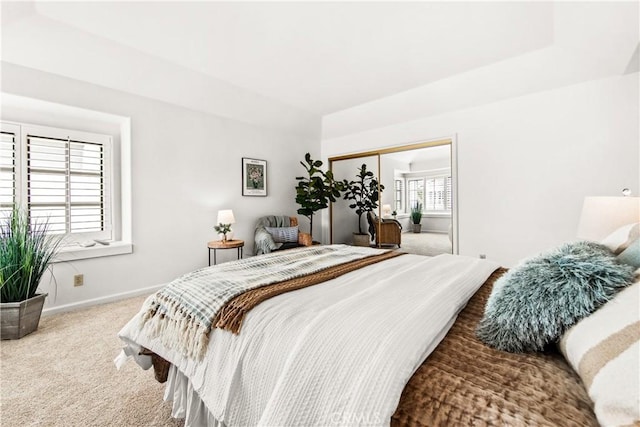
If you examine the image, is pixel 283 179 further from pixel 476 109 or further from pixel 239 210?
pixel 476 109

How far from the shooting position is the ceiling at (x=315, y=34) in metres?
2.16

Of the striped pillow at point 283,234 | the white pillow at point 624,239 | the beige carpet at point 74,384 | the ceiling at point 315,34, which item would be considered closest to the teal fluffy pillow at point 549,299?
the white pillow at point 624,239

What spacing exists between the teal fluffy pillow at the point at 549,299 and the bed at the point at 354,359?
53mm

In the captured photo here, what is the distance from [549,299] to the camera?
0.78m

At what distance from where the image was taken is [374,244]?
197 inches

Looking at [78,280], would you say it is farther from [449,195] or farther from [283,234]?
[449,195]

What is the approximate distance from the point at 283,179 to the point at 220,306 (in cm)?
396

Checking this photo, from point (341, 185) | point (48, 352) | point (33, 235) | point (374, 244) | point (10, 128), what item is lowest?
→ point (48, 352)

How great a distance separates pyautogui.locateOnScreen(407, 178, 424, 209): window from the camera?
441 centimetres

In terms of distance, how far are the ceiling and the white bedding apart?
2177 millimetres

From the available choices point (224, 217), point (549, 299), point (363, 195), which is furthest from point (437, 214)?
point (549, 299)

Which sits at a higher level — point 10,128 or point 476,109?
point 476,109

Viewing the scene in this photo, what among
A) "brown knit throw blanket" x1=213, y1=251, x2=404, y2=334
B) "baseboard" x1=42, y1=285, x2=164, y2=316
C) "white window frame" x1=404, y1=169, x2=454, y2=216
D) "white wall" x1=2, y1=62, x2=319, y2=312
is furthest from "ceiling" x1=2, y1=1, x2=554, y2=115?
"baseboard" x1=42, y1=285, x2=164, y2=316

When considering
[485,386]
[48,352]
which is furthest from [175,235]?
[485,386]
